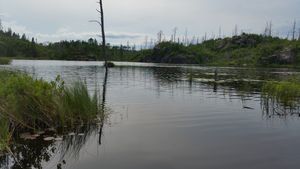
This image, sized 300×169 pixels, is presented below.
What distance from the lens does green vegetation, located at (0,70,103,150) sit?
10258 millimetres

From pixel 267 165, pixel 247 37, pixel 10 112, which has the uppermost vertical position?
pixel 247 37

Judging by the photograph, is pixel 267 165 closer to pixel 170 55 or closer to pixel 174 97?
pixel 174 97

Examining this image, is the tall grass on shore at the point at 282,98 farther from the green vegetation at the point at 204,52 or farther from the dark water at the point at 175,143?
Result: the green vegetation at the point at 204,52

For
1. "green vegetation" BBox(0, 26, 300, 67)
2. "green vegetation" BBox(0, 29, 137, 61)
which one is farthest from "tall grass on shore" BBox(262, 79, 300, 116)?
"green vegetation" BBox(0, 29, 137, 61)

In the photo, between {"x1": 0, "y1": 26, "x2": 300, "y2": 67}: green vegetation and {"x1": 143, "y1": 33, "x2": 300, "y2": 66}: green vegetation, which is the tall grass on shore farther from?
{"x1": 0, "y1": 26, "x2": 300, "y2": 67}: green vegetation

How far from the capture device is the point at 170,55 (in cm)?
14450

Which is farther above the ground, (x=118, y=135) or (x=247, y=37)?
(x=247, y=37)

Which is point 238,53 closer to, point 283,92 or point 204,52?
point 204,52

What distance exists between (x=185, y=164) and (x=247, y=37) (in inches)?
6219

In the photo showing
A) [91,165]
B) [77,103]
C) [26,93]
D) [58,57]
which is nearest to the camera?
[91,165]

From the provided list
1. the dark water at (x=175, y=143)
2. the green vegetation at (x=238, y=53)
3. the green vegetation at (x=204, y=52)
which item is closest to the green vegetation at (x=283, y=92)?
the dark water at (x=175, y=143)

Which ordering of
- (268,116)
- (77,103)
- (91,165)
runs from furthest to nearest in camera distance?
(268,116) < (77,103) < (91,165)

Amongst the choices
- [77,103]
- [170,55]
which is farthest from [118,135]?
[170,55]

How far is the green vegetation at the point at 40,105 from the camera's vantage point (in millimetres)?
10258
